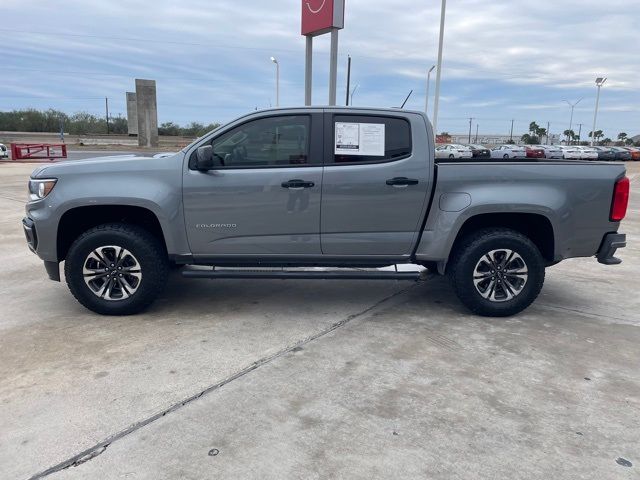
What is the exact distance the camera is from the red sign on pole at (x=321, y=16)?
45.1ft

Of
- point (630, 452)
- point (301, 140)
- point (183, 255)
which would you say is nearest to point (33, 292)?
point (183, 255)

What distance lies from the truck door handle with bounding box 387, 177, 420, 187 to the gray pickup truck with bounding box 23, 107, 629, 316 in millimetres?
10

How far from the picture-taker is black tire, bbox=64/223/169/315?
15.1 ft

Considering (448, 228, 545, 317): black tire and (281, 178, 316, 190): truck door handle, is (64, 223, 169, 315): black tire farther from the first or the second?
(448, 228, 545, 317): black tire

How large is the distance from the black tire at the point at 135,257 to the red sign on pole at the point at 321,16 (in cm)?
1089

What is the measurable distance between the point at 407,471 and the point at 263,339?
190 cm

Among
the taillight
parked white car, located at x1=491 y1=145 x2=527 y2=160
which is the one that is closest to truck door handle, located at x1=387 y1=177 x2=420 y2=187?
the taillight

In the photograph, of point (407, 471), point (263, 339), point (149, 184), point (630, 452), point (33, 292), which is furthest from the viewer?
point (33, 292)

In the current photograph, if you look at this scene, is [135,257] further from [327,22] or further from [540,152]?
[540,152]

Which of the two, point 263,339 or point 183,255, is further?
point 183,255

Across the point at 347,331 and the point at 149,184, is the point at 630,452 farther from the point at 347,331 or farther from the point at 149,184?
the point at 149,184

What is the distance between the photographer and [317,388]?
3469 mm

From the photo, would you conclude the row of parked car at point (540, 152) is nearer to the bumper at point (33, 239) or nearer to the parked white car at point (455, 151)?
the parked white car at point (455, 151)

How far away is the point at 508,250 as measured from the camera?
4742 millimetres
